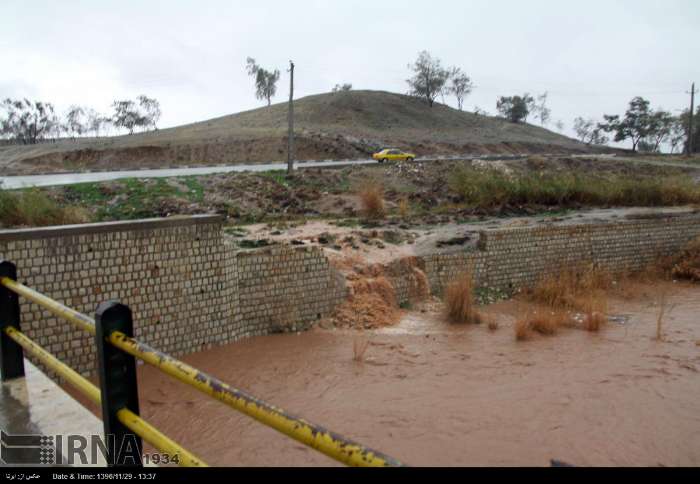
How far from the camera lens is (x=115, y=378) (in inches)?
95.9

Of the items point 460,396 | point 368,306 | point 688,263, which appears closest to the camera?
point 460,396

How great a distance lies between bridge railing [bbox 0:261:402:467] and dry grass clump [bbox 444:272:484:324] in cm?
1012

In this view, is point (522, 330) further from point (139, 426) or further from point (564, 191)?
point (564, 191)

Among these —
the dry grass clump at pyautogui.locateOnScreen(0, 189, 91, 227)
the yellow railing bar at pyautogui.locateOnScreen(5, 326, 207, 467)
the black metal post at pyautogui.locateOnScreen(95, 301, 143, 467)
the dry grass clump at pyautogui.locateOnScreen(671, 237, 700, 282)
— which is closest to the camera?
the yellow railing bar at pyautogui.locateOnScreen(5, 326, 207, 467)

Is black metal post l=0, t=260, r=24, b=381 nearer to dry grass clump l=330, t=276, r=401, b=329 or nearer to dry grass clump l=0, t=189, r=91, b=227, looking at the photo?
dry grass clump l=330, t=276, r=401, b=329

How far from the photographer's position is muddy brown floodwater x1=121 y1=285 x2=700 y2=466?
7.45 meters

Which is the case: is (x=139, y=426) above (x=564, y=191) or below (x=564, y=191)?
below

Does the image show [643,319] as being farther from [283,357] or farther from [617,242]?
[283,357]

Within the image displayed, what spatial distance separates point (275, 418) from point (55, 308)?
5.85ft

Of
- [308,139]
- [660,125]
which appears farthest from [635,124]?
[308,139]

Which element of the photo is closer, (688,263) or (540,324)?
(540,324)

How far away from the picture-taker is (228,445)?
24.7 feet

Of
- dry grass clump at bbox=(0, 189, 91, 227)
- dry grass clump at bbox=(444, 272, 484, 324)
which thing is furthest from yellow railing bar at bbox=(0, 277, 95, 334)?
dry grass clump at bbox=(0, 189, 91, 227)

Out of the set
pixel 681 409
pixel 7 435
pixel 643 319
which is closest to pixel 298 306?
pixel 681 409
